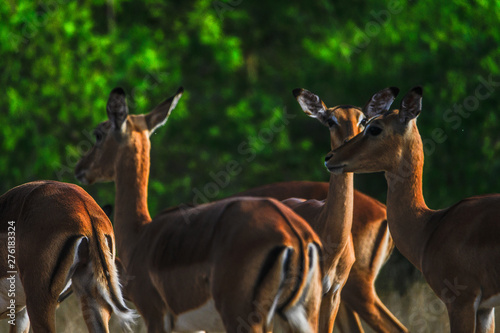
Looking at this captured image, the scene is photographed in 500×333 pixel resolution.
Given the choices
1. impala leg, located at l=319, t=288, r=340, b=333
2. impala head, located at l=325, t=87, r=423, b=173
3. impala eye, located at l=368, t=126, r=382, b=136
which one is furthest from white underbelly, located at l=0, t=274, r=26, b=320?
impala eye, located at l=368, t=126, r=382, b=136

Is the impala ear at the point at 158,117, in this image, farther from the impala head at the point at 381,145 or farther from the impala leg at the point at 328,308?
the impala leg at the point at 328,308

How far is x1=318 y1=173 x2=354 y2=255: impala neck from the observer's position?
22.5 feet

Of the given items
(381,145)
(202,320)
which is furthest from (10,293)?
(381,145)

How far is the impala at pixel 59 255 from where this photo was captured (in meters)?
6.20

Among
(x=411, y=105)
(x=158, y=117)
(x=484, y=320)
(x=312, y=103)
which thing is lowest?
(x=484, y=320)

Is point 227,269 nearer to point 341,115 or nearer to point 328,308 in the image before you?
point 328,308

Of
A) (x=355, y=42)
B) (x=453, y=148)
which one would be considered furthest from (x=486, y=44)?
(x=355, y=42)

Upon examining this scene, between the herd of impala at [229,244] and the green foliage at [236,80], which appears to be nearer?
the herd of impala at [229,244]

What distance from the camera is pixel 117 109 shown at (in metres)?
7.26

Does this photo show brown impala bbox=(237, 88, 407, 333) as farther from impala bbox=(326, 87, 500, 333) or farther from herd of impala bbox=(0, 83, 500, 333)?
impala bbox=(326, 87, 500, 333)

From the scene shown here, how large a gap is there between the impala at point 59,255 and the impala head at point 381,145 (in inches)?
72.8

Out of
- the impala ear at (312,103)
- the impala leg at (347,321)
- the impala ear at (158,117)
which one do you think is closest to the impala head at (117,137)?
the impala ear at (158,117)

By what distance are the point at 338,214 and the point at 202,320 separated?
1.68m

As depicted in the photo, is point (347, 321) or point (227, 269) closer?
point (227, 269)
